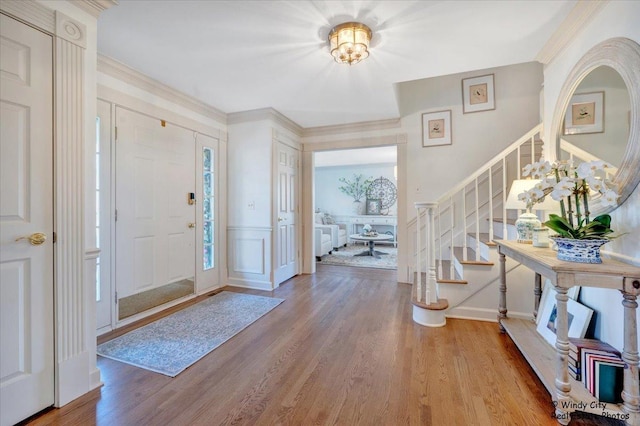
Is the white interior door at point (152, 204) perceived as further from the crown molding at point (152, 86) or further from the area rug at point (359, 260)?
the area rug at point (359, 260)

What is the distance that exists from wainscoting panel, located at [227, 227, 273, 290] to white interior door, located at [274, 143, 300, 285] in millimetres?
164

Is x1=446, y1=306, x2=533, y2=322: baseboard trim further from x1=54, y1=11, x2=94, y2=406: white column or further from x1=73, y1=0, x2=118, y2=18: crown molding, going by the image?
x1=73, y1=0, x2=118, y2=18: crown molding

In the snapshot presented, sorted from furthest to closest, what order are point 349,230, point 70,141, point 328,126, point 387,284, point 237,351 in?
point 349,230, point 328,126, point 387,284, point 237,351, point 70,141

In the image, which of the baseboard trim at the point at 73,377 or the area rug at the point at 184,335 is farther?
the area rug at the point at 184,335

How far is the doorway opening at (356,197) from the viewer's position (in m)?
6.97

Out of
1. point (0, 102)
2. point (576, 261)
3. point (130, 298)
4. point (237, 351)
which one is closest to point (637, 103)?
point (576, 261)

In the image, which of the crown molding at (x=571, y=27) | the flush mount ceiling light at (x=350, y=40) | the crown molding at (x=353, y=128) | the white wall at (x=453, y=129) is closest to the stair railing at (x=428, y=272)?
the white wall at (x=453, y=129)

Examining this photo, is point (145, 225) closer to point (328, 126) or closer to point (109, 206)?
point (109, 206)

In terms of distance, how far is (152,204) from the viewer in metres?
→ 2.80

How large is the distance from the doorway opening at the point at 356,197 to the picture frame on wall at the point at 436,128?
2496mm

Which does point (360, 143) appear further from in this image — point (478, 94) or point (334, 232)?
point (334, 232)

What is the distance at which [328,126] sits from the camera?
14.1 ft

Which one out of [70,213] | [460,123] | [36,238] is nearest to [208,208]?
[70,213]

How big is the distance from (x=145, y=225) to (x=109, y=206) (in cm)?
38
